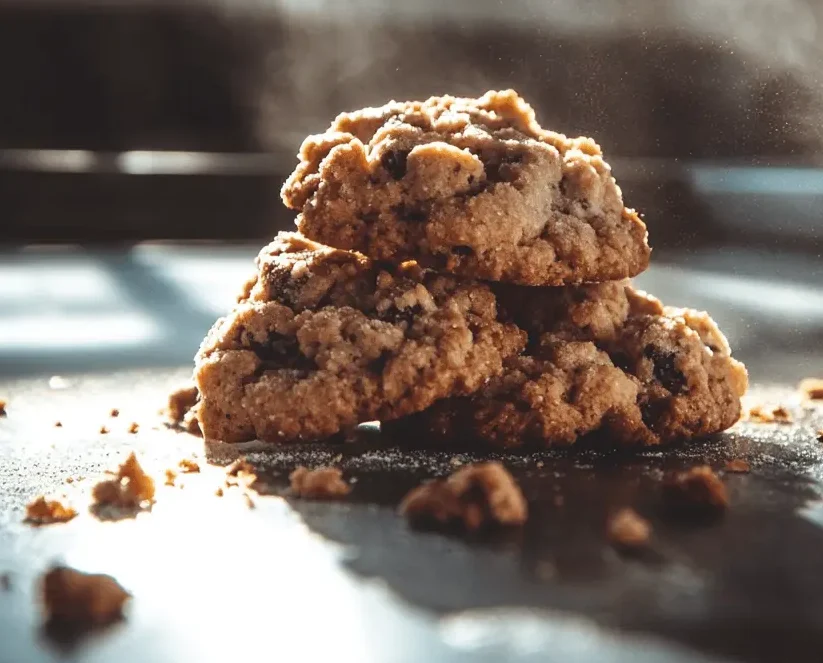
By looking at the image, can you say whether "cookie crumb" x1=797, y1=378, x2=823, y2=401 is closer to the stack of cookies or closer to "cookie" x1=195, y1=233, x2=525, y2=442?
the stack of cookies

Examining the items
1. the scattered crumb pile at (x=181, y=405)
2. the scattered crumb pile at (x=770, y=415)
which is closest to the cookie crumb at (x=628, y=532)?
the scattered crumb pile at (x=770, y=415)

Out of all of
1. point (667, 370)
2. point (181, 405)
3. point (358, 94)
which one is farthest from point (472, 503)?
point (358, 94)

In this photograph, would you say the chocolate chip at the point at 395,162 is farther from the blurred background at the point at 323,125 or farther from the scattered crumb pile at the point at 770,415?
the blurred background at the point at 323,125

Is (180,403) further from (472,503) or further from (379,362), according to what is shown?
(472,503)

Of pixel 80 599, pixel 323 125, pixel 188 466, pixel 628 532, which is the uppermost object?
pixel 323 125

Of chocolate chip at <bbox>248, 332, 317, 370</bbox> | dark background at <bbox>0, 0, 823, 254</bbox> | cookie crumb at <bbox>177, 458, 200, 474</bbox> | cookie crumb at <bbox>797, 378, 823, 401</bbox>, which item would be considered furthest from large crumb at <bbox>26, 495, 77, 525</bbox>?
dark background at <bbox>0, 0, 823, 254</bbox>

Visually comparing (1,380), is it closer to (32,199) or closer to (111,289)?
(111,289)
